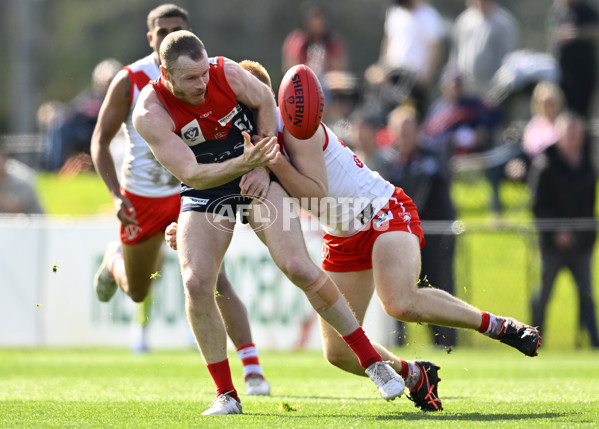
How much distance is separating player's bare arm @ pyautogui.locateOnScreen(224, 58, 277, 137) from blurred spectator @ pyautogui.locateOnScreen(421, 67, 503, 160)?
8.10m

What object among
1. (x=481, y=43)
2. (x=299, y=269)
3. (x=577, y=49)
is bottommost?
(x=299, y=269)

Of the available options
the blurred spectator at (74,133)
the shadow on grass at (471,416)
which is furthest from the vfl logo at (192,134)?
the blurred spectator at (74,133)

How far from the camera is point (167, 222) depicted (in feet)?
25.5

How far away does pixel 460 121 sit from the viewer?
1460cm

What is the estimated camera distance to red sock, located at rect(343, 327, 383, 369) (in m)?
5.81

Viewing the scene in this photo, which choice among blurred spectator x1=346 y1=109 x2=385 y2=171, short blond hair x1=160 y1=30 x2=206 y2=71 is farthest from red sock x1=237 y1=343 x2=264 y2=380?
blurred spectator x1=346 y1=109 x2=385 y2=171

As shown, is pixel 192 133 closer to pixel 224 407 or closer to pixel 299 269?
pixel 299 269

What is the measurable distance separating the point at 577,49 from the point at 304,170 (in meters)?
9.25

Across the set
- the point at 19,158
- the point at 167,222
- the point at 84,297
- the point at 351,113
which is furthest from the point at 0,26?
the point at 167,222

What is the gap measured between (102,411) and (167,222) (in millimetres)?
1961

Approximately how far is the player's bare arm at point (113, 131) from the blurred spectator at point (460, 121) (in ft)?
23.2

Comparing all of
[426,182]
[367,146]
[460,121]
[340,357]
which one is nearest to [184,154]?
[340,357]

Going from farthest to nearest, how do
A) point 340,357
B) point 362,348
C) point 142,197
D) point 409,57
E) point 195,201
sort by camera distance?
point 409,57 < point 142,197 < point 340,357 < point 195,201 < point 362,348

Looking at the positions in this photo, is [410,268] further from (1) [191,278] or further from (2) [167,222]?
(2) [167,222]
